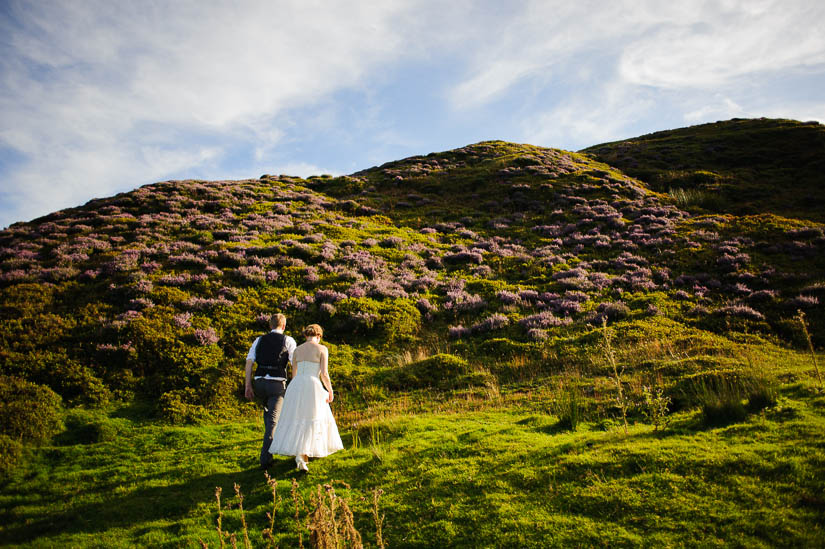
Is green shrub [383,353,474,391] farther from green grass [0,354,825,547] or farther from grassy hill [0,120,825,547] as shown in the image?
green grass [0,354,825,547]

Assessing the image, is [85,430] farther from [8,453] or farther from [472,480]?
[472,480]

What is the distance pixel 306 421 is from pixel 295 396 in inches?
22.1

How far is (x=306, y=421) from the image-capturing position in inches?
291

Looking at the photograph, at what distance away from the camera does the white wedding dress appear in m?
7.22

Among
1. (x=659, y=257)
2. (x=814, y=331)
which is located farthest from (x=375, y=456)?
(x=659, y=257)

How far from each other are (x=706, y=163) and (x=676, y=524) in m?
54.1

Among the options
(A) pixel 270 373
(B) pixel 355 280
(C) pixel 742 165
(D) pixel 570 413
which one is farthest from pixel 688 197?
(A) pixel 270 373

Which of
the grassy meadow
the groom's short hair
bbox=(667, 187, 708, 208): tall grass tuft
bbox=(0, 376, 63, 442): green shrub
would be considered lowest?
the grassy meadow

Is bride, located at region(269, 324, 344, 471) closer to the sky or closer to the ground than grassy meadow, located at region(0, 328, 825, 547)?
closer to the sky

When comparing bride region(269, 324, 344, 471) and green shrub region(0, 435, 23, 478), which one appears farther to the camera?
green shrub region(0, 435, 23, 478)

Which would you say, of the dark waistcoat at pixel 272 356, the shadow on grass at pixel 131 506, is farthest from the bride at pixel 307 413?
the shadow on grass at pixel 131 506

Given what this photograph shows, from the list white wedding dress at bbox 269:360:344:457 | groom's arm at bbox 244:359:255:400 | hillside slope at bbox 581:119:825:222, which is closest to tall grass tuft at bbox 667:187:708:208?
hillside slope at bbox 581:119:825:222

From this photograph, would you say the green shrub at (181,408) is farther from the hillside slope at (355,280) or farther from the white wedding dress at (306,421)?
the white wedding dress at (306,421)

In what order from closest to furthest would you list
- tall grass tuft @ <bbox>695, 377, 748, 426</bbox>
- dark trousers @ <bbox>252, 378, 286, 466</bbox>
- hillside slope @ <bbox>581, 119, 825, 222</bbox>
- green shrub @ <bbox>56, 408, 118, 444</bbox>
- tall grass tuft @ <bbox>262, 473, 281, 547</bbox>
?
tall grass tuft @ <bbox>262, 473, 281, 547</bbox> → tall grass tuft @ <bbox>695, 377, 748, 426</bbox> → dark trousers @ <bbox>252, 378, 286, 466</bbox> → green shrub @ <bbox>56, 408, 118, 444</bbox> → hillside slope @ <bbox>581, 119, 825, 222</bbox>
